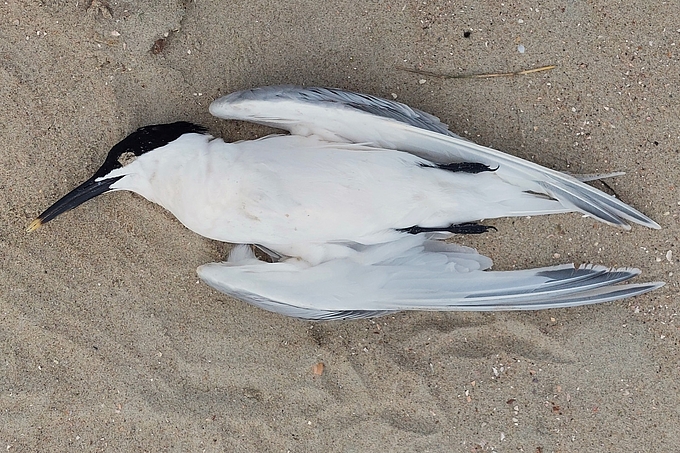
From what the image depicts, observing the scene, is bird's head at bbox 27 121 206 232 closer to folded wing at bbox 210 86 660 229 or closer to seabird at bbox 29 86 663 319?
seabird at bbox 29 86 663 319

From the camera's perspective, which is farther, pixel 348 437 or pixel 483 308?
pixel 348 437

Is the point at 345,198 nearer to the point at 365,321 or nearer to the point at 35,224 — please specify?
the point at 365,321

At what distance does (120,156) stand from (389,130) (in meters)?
1.05

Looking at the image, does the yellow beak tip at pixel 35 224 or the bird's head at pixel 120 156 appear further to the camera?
the yellow beak tip at pixel 35 224

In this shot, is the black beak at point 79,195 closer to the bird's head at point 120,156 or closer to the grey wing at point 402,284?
the bird's head at point 120,156

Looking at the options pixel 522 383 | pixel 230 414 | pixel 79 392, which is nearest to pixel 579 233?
pixel 522 383

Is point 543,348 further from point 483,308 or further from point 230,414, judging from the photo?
point 230,414

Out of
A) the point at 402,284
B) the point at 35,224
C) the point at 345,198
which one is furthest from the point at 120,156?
the point at 402,284

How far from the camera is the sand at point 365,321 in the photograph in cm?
260

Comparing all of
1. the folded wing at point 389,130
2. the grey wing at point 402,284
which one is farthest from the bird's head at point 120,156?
the grey wing at point 402,284

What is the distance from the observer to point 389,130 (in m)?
2.24

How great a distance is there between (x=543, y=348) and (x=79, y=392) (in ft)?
6.80

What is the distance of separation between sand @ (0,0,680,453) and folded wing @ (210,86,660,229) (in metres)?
0.31

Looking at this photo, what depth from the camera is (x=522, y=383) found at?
2.63 meters
